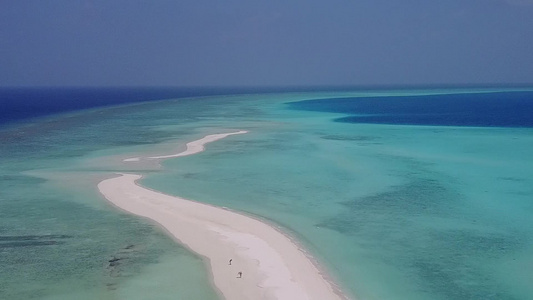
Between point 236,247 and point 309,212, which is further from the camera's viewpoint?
point 309,212

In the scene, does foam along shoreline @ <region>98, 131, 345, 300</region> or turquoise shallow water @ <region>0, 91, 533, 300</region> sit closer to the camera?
foam along shoreline @ <region>98, 131, 345, 300</region>

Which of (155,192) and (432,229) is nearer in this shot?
(432,229)

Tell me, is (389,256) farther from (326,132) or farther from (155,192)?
(326,132)

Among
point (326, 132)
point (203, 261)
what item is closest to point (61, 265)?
point (203, 261)

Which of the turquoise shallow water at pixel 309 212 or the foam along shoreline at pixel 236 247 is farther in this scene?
the turquoise shallow water at pixel 309 212
